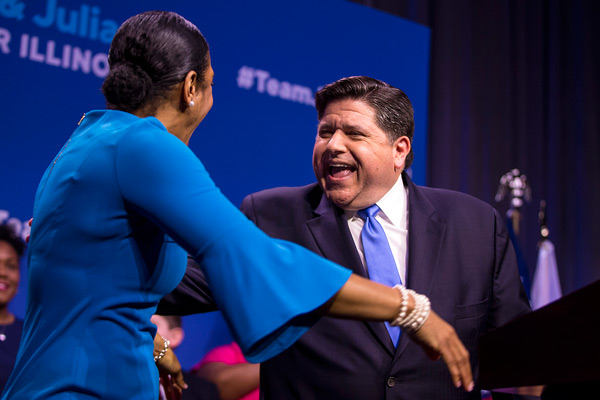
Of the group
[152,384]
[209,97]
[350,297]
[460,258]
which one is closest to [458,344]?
[350,297]

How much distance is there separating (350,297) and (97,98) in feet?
7.19

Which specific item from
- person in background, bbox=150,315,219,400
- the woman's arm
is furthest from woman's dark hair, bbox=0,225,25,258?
the woman's arm

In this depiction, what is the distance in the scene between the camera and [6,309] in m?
2.65

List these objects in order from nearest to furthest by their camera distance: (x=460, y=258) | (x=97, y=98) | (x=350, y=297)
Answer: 1. (x=350, y=297)
2. (x=460, y=258)
3. (x=97, y=98)

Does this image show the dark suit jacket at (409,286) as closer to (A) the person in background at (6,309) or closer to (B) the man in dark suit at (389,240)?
(B) the man in dark suit at (389,240)

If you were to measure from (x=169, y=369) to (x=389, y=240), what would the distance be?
30.7 inches

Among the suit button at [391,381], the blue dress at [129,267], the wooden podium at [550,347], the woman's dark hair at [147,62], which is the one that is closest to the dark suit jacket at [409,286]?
the suit button at [391,381]

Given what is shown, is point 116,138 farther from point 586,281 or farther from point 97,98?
point 586,281

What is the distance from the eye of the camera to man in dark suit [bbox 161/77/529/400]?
5.66ft

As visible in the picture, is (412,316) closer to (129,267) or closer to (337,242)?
(129,267)

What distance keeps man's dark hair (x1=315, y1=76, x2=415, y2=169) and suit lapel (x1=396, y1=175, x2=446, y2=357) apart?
9.7 inches

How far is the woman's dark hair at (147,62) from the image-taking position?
1179 millimetres

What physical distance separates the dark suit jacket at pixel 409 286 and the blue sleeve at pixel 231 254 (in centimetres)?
75

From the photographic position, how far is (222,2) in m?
3.26
